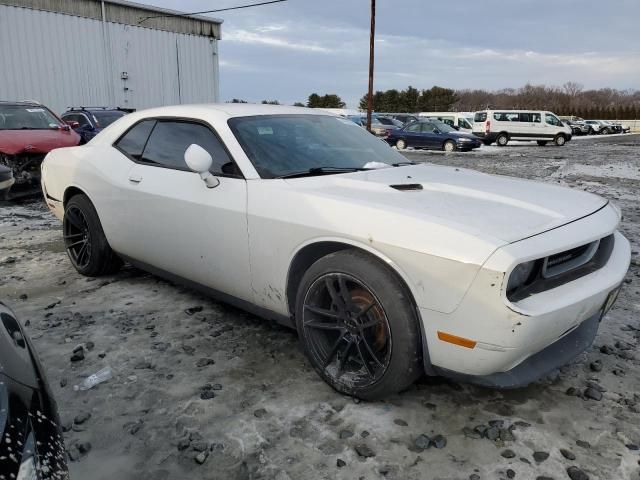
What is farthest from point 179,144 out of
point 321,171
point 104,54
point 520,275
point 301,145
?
point 104,54

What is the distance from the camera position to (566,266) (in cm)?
236

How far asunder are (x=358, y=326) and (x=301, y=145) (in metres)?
1.30

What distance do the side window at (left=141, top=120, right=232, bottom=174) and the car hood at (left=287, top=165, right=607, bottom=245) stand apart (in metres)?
0.58

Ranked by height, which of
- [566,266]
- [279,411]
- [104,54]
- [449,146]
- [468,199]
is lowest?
[279,411]

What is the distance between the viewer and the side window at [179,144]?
3.14 meters

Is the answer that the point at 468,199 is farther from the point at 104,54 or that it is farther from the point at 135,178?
the point at 104,54

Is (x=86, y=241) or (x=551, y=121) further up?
(x=551, y=121)

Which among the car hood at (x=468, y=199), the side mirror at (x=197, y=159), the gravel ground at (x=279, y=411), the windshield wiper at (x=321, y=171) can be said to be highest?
the side mirror at (x=197, y=159)

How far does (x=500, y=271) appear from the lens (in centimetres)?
196

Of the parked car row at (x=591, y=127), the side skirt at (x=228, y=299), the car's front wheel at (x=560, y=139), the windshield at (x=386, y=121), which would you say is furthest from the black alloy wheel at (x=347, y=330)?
the parked car row at (x=591, y=127)

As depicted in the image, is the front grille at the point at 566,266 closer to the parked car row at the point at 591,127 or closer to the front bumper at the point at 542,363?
the front bumper at the point at 542,363

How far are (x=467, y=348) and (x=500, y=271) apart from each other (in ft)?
1.21

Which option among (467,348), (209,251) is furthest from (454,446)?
(209,251)

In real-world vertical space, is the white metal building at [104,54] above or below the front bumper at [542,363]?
above
